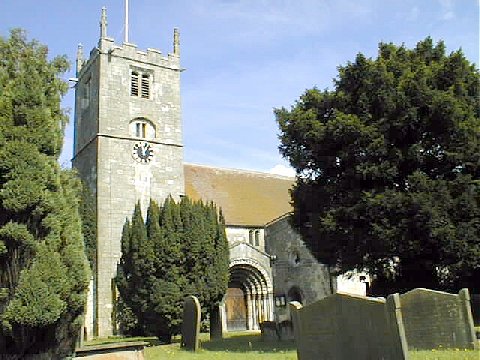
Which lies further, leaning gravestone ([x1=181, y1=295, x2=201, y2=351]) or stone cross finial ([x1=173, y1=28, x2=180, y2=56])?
stone cross finial ([x1=173, y1=28, x2=180, y2=56])

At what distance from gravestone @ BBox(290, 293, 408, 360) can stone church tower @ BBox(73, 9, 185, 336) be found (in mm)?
17166

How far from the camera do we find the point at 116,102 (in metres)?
26.6

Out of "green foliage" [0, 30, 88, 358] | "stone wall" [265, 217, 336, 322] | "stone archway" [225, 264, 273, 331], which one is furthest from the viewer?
"stone archway" [225, 264, 273, 331]

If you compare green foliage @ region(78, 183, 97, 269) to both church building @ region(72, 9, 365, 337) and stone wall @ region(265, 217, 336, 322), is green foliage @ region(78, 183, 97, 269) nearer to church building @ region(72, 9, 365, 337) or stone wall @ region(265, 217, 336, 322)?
church building @ region(72, 9, 365, 337)

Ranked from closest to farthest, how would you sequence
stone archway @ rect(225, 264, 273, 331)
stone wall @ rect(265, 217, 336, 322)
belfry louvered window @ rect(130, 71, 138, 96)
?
1. stone wall @ rect(265, 217, 336, 322)
2. belfry louvered window @ rect(130, 71, 138, 96)
3. stone archway @ rect(225, 264, 273, 331)

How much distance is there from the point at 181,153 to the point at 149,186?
109 inches

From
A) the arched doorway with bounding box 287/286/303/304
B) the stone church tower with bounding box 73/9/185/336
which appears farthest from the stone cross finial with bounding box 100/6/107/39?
the arched doorway with bounding box 287/286/303/304

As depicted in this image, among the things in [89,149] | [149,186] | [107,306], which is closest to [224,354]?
[107,306]

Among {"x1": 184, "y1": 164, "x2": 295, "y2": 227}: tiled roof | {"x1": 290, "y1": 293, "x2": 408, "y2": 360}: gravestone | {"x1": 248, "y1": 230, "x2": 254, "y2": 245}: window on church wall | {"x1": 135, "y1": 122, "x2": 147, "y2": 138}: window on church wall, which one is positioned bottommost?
{"x1": 290, "y1": 293, "x2": 408, "y2": 360}: gravestone

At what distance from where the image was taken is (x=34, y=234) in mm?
8992

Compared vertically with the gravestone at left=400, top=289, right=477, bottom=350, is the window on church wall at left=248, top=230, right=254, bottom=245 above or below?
above

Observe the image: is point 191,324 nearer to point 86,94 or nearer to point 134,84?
point 134,84

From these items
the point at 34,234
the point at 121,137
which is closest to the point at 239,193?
the point at 121,137

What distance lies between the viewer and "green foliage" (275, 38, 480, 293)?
13094mm
